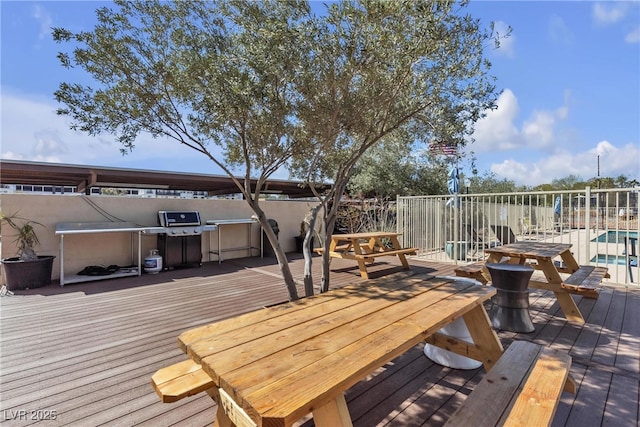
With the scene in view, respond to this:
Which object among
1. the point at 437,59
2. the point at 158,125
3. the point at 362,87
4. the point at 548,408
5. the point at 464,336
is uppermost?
the point at 437,59

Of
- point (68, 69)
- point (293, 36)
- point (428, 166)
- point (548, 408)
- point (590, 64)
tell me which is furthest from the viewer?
point (428, 166)

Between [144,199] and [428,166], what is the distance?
917cm

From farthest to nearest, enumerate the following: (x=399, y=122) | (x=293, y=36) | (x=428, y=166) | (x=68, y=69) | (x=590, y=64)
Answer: (x=428, y=166), (x=590, y=64), (x=399, y=122), (x=68, y=69), (x=293, y=36)

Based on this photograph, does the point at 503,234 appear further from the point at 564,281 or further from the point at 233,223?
the point at 233,223

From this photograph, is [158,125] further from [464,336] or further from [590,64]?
[590,64]

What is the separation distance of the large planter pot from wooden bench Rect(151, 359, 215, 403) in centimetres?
530

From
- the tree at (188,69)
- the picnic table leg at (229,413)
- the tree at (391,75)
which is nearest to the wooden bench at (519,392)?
the picnic table leg at (229,413)

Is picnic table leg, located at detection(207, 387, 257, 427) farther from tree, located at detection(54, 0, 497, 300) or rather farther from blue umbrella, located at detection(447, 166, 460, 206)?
blue umbrella, located at detection(447, 166, 460, 206)

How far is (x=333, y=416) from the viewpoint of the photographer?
109 cm

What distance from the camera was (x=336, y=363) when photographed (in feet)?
3.74

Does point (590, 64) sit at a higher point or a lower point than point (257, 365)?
higher

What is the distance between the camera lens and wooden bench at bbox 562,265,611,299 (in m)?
3.04

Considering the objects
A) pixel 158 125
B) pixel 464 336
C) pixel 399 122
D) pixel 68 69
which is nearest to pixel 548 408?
pixel 464 336

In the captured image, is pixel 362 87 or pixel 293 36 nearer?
pixel 293 36
